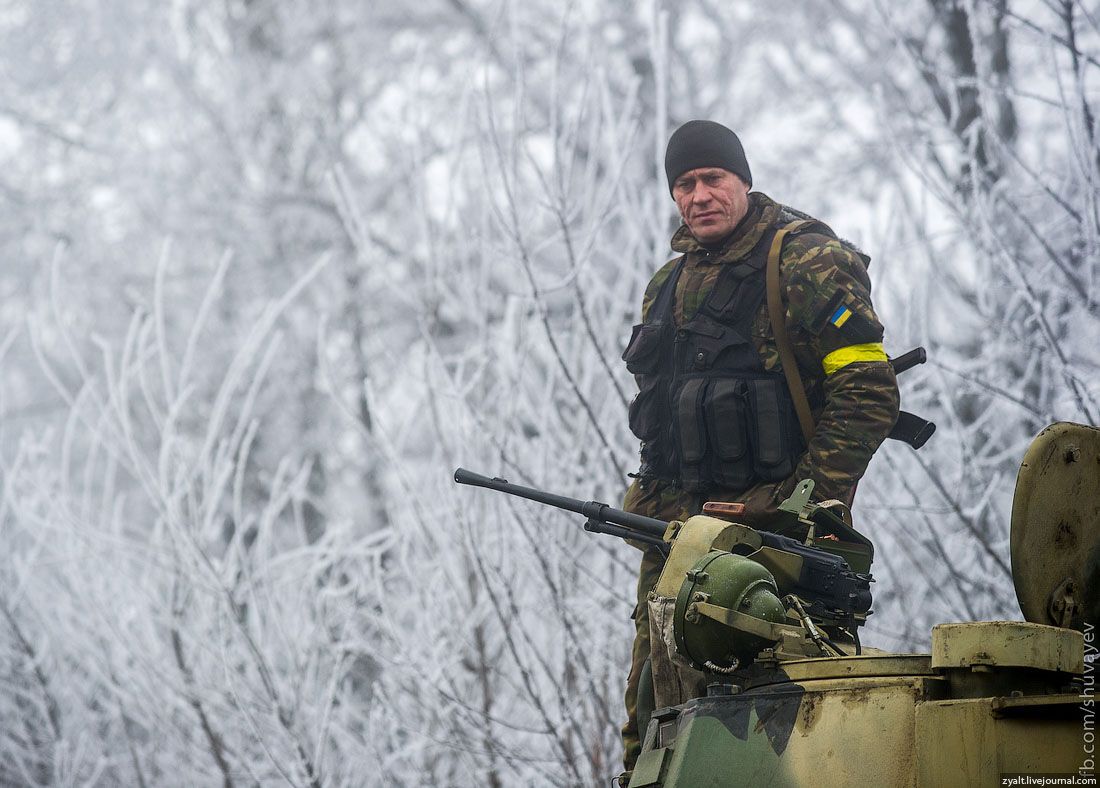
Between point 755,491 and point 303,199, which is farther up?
point 303,199

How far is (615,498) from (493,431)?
0.60 metres

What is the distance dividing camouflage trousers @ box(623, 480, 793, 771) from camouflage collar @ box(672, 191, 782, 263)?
0.64 m

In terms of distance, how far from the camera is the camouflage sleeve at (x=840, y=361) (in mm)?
3553

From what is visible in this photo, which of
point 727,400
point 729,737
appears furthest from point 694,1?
point 729,737

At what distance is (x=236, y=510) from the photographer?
21.1ft

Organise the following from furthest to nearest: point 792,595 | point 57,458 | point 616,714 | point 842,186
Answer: point 57,458
point 842,186
point 616,714
point 792,595

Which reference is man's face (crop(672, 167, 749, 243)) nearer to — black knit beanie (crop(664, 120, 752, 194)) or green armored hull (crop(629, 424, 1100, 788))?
black knit beanie (crop(664, 120, 752, 194))

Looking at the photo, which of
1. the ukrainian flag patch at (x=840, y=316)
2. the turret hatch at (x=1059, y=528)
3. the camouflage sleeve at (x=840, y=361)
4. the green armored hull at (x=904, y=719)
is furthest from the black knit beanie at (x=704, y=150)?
the green armored hull at (x=904, y=719)

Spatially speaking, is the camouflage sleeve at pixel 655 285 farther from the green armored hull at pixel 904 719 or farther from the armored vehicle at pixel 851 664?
the green armored hull at pixel 904 719

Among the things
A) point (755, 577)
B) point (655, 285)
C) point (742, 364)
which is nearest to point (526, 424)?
point (655, 285)

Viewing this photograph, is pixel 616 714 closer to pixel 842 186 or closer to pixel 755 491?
pixel 755 491

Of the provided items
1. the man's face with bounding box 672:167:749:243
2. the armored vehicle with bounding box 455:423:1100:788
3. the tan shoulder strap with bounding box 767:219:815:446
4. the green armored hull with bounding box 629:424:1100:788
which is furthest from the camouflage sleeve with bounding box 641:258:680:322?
the green armored hull with bounding box 629:424:1100:788

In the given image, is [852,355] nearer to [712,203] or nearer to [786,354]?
[786,354]

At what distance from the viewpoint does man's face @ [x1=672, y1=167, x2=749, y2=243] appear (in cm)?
390
